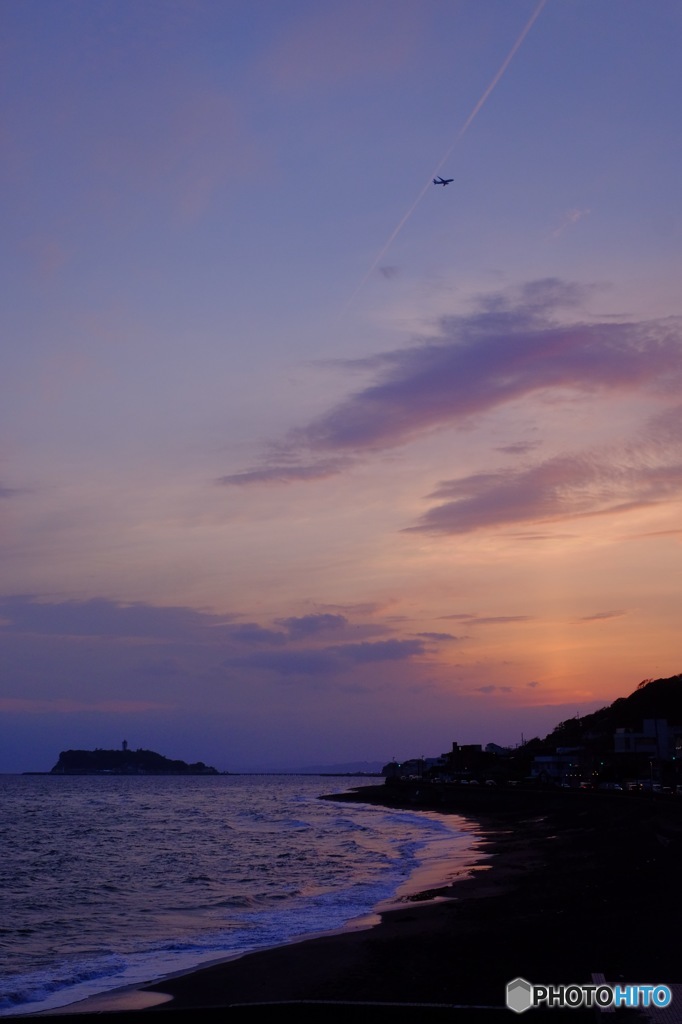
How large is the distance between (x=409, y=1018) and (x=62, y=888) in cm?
2875

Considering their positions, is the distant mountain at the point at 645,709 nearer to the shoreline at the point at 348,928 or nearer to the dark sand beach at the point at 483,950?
the shoreline at the point at 348,928

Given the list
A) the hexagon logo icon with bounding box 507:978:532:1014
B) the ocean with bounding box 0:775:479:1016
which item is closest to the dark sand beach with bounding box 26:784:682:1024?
the hexagon logo icon with bounding box 507:978:532:1014

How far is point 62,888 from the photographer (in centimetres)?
3700

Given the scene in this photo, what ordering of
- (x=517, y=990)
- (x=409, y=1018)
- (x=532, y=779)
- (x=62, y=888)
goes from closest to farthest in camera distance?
(x=409, y=1018), (x=517, y=990), (x=62, y=888), (x=532, y=779)

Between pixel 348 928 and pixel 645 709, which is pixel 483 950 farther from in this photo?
pixel 645 709

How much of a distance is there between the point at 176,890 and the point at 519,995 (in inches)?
983

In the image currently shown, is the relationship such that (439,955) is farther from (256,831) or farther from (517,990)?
(256,831)

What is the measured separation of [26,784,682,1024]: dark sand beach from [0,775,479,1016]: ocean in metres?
2.29

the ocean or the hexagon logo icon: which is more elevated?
the hexagon logo icon

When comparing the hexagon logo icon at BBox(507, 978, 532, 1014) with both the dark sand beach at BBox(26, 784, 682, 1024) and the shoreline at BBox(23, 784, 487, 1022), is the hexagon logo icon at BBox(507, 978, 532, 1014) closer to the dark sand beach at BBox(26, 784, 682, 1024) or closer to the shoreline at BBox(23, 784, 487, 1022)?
the dark sand beach at BBox(26, 784, 682, 1024)

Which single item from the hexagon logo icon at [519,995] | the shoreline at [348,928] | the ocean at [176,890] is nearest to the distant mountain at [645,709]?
the ocean at [176,890]

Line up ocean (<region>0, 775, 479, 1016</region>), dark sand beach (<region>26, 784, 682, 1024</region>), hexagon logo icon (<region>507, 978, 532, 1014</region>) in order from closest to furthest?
1. hexagon logo icon (<region>507, 978, 532, 1014</region>)
2. dark sand beach (<region>26, 784, 682, 1024</region>)
3. ocean (<region>0, 775, 479, 1016</region>)

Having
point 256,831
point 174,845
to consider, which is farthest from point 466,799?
point 174,845

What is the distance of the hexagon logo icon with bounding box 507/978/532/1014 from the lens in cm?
1226
